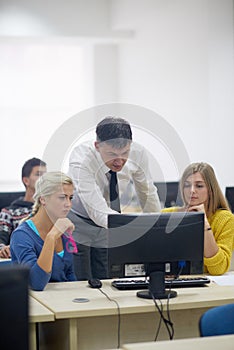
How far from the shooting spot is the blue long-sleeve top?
3.10 m

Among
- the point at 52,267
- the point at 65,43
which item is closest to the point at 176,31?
the point at 65,43

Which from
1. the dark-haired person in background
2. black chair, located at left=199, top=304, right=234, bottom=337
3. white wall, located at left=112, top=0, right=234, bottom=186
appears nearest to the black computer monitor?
the dark-haired person in background

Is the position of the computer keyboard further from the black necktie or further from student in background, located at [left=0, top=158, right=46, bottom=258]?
student in background, located at [left=0, top=158, right=46, bottom=258]

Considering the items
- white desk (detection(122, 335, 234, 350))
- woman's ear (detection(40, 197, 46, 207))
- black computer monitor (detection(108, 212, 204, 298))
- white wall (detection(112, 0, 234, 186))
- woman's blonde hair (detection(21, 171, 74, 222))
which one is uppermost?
white wall (detection(112, 0, 234, 186))

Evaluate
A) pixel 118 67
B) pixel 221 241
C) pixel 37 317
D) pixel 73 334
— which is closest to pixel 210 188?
pixel 221 241

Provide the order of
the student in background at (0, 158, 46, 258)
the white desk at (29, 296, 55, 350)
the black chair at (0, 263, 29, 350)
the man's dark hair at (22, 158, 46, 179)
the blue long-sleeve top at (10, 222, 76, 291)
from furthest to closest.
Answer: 1. the man's dark hair at (22, 158, 46, 179)
2. the student in background at (0, 158, 46, 258)
3. the blue long-sleeve top at (10, 222, 76, 291)
4. the white desk at (29, 296, 55, 350)
5. the black chair at (0, 263, 29, 350)

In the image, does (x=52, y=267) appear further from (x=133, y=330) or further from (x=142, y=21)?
(x=142, y=21)

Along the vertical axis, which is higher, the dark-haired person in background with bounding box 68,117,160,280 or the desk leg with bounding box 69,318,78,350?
the dark-haired person in background with bounding box 68,117,160,280

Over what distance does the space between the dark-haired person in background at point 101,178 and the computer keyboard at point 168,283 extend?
20 cm

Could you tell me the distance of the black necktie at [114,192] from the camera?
11.3 feet

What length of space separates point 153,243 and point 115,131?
60 centimetres

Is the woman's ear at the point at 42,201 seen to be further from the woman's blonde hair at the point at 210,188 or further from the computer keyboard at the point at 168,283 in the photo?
the woman's blonde hair at the point at 210,188

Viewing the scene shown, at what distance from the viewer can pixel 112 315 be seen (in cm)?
286

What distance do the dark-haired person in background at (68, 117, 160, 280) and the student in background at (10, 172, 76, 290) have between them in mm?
91
